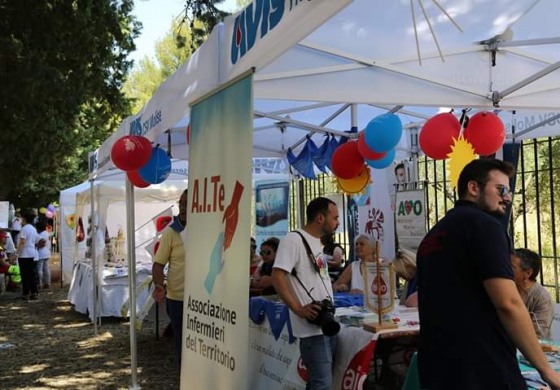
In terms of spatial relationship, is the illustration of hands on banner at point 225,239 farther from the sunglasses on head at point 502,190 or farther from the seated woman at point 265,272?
the seated woman at point 265,272

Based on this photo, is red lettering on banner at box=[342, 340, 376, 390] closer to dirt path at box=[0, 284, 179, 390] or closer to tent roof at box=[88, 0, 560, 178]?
tent roof at box=[88, 0, 560, 178]

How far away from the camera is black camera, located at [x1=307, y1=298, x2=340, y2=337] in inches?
139

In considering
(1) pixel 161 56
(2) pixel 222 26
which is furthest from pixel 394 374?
(1) pixel 161 56

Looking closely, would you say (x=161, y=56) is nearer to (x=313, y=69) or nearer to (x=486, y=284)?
(x=313, y=69)

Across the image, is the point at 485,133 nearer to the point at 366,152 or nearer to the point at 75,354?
the point at 366,152

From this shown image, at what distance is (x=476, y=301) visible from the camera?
88.0 inches

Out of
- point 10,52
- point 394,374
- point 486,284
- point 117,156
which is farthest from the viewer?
point 10,52

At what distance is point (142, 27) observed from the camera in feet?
46.2

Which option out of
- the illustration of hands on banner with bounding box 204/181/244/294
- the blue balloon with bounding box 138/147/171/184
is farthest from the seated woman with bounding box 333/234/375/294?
the illustration of hands on banner with bounding box 204/181/244/294

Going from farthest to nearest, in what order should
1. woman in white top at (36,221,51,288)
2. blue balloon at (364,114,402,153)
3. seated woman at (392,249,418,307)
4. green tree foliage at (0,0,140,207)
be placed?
woman in white top at (36,221,51,288) < green tree foliage at (0,0,140,207) < blue balloon at (364,114,402,153) < seated woman at (392,249,418,307)

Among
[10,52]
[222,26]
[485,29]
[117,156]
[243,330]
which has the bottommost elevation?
[243,330]

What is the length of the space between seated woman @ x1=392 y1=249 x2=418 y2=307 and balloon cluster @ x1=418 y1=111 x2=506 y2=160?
3.06ft

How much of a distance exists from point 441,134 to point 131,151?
2594 mm

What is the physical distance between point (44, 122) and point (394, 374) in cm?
928
